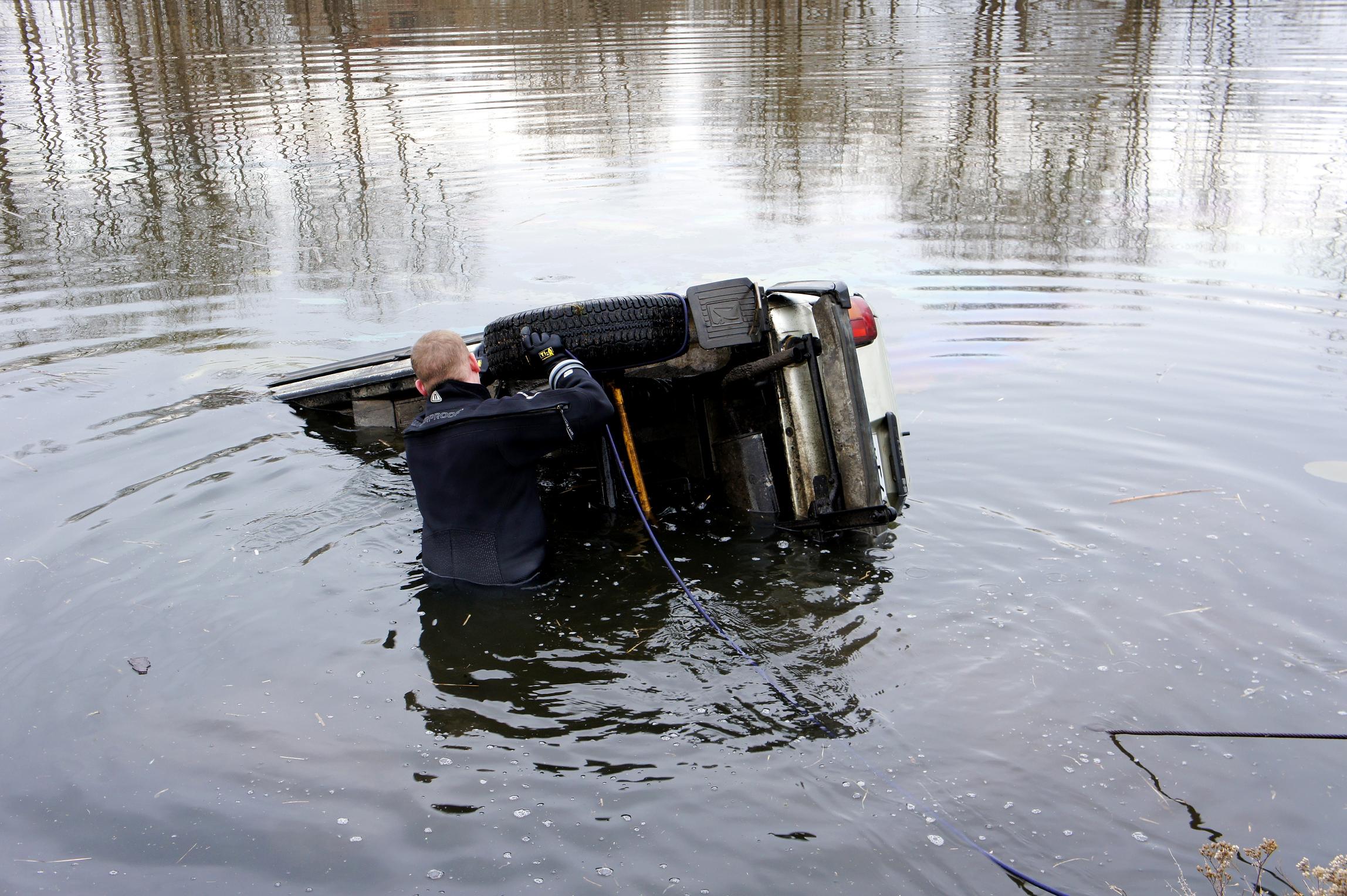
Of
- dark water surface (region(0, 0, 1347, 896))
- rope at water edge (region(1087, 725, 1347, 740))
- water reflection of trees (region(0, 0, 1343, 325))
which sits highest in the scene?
water reflection of trees (region(0, 0, 1343, 325))

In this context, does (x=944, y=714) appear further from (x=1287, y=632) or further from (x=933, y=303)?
(x=933, y=303)

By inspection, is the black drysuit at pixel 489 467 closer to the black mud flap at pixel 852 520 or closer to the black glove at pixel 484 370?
the black glove at pixel 484 370

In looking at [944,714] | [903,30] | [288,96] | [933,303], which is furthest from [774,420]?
[903,30]

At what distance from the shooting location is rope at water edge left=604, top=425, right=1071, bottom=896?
329cm

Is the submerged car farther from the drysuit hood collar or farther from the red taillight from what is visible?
the drysuit hood collar

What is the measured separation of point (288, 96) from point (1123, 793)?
1983 centimetres

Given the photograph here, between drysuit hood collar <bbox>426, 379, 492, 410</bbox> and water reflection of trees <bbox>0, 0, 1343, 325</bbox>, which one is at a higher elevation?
water reflection of trees <bbox>0, 0, 1343, 325</bbox>

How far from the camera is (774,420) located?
5770 mm

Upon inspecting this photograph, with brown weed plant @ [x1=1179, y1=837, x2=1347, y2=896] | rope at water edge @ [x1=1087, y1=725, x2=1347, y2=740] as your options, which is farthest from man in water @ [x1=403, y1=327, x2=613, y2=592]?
brown weed plant @ [x1=1179, y1=837, x2=1347, y2=896]

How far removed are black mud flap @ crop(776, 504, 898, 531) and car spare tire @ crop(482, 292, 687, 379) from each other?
3.59ft

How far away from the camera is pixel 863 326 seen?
18.6 ft

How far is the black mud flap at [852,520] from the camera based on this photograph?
5.14 m

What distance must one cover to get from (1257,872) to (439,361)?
377cm

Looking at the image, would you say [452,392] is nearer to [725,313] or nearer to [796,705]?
[725,313]
